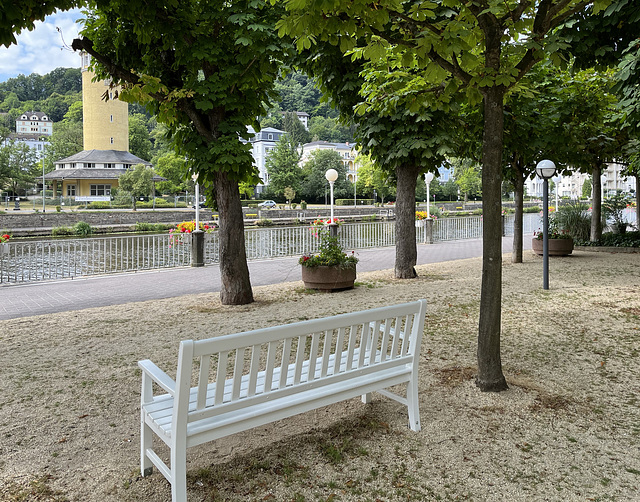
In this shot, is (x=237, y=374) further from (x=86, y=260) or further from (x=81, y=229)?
(x=81, y=229)

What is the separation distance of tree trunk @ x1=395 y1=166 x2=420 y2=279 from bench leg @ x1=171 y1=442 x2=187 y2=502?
9.86 metres

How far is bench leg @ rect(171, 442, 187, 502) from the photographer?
112 inches

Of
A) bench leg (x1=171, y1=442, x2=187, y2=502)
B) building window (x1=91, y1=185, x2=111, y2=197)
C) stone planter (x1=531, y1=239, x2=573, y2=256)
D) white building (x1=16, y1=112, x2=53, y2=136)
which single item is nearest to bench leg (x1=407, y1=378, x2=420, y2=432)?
bench leg (x1=171, y1=442, x2=187, y2=502)

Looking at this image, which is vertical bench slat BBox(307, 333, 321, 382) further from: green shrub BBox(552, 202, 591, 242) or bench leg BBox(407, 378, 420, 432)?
A: green shrub BBox(552, 202, 591, 242)

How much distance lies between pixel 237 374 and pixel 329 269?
746cm

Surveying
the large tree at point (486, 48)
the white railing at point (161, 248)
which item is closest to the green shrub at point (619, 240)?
Result: the white railing at point (161, 248)

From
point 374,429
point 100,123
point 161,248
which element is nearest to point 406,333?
point 374,429

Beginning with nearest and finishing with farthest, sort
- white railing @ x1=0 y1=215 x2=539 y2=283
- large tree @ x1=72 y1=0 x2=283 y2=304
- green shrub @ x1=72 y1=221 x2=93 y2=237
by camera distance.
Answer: large tree @ x1=72 y1=0 x2=283 y2=304, white railing @ x1=0 y1=215 x2=539 y2=283, green shrub @ x1=72 y1=221 x2=93 y2=237

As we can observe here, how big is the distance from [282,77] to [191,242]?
7164 mm

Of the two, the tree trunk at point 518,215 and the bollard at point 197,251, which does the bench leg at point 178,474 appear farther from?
the tree trunk at point 518,215

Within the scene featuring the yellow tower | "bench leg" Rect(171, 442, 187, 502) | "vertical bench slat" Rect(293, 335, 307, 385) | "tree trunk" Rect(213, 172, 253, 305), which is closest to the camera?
"bench leg" Rect(171, 442, 187, 502)

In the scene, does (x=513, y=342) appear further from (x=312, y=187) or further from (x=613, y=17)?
(x=312, y=187)

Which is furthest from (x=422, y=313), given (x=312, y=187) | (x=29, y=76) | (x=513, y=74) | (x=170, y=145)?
(x=29, y=76)

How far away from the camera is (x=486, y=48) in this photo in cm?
466
